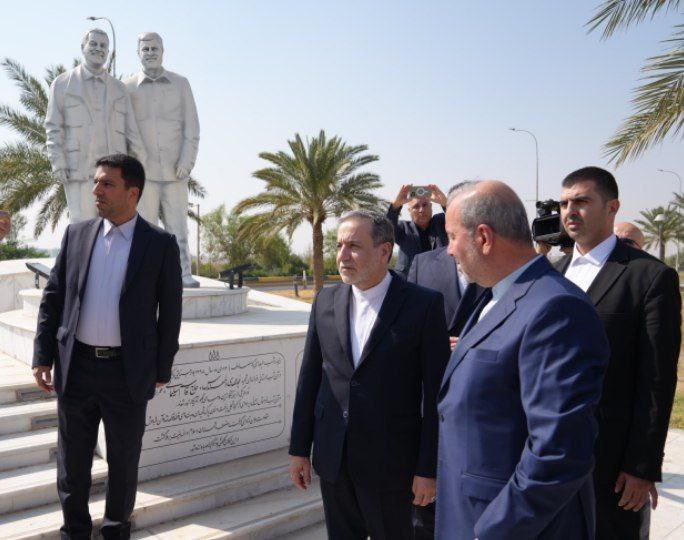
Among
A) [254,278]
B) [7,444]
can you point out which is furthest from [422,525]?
[254,278]

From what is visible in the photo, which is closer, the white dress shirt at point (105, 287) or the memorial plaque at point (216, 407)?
the white dress shirt at point (105, 287)

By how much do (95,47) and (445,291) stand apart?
4.97 meters

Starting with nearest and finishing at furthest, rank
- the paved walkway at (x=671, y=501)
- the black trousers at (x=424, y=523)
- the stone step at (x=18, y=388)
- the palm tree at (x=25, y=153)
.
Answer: the black trousers at (x=424, y=523) < the paved walkway at (x=671, y=501) < the stone step at (x=18, y=388) < the palm tree at (x=25, y=153)

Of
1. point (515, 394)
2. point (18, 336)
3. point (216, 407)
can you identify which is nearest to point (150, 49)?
point (18, 336)

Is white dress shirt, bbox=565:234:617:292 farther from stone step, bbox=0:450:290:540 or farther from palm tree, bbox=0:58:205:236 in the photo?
palm tree, bbox=0:58:205:236

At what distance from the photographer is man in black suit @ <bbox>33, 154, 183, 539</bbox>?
265 cm

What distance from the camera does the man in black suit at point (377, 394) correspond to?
2094mm

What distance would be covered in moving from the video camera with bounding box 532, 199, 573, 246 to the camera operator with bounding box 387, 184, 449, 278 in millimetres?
860

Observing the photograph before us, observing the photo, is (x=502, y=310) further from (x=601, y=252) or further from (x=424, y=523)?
(x=424, y=523)

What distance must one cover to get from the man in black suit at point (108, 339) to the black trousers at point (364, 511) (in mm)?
1093

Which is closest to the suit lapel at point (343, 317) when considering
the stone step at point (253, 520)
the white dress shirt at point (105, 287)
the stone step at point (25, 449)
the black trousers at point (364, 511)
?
the black trousers at point (364, 511)

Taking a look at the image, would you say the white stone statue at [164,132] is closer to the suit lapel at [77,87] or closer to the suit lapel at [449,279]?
the suit lapel at [77,87]

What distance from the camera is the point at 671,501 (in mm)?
3932

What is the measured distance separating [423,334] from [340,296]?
39 centimetres
